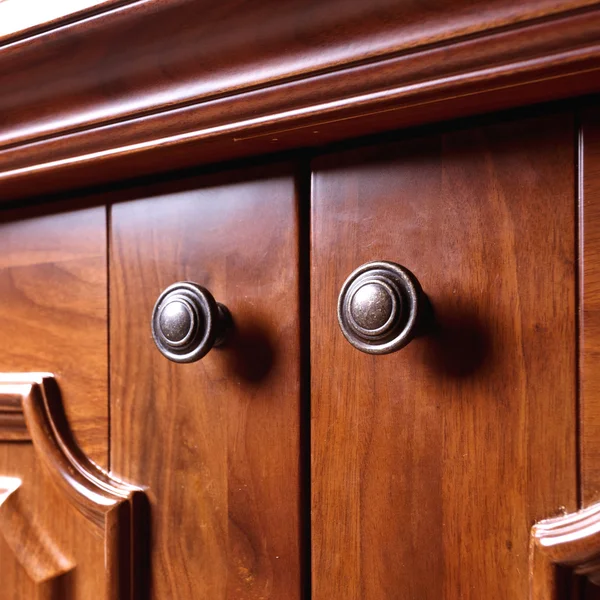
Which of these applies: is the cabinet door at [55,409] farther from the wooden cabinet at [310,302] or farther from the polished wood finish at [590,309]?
the polished wood finish at [590,309]

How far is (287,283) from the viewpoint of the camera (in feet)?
1.03

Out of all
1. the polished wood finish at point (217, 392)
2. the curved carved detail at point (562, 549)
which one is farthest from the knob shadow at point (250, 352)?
the curved carved detail at point (562, 549)

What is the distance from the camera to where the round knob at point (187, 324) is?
297mm

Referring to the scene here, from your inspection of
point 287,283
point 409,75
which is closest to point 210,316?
point 287,283

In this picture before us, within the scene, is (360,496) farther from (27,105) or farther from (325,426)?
(27,105)

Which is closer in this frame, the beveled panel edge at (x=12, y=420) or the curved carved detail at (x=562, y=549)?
the curved carved detail at (x=562, y=549)

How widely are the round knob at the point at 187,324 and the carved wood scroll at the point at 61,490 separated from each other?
0.10 metres

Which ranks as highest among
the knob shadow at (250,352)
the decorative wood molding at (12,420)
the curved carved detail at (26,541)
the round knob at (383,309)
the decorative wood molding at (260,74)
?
the decorative wood molding at (260,74)

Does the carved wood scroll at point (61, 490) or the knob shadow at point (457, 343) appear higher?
the knob shadow at point (457, 343)

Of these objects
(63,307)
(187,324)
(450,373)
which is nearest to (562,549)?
(450,373)

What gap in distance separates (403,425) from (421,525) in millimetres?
45

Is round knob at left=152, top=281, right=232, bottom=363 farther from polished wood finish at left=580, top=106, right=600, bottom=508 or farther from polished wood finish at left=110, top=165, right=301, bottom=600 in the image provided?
polished wood finish at left=580, top=106, right=600, bottom=508

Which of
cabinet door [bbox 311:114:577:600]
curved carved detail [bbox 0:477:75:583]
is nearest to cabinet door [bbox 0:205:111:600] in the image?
curved carved detail [bbox 0:477:75:583]

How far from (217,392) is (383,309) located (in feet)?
0.38
